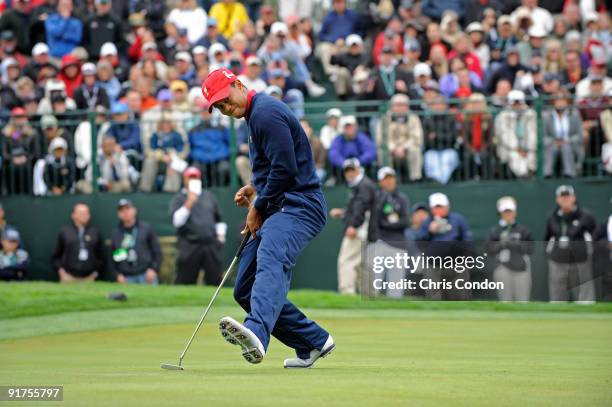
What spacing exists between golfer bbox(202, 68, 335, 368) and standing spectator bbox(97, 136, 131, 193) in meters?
12.7

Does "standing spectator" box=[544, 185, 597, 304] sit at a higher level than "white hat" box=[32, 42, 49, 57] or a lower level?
lower

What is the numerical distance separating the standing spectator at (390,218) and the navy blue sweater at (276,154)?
34.9 feet

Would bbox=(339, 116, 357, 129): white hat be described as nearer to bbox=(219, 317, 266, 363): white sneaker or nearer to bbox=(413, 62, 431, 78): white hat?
bbox=(413, 62, 431, 78): white hat

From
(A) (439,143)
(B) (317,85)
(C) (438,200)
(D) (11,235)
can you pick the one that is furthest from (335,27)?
(D) (11,235)

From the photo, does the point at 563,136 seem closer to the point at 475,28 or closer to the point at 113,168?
the point at 475,28

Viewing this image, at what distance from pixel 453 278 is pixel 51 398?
9720 mm

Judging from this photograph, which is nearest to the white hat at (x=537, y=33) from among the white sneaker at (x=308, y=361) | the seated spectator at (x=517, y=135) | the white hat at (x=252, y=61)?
the seated spectator at (x=517, y=135)

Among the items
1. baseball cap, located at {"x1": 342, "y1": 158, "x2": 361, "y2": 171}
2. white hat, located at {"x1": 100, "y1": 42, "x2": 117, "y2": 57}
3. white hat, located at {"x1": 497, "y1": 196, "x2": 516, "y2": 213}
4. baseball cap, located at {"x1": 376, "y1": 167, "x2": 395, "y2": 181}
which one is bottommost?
white hat, located at {"x1": 497, "y1": 196, "x2": 516, "y2": 213}

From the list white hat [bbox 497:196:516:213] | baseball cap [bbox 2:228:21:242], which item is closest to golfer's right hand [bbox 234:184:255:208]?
white hat [bbox 497:196:516:213]

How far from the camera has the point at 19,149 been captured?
2247cm

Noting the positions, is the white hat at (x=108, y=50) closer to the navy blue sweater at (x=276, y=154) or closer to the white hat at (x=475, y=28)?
the white hat at (x=475, y=28)

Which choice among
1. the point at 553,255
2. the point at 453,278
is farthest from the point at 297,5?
the point at 453,278

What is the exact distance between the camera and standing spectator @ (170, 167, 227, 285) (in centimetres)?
2127

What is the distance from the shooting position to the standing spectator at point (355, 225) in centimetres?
2042
